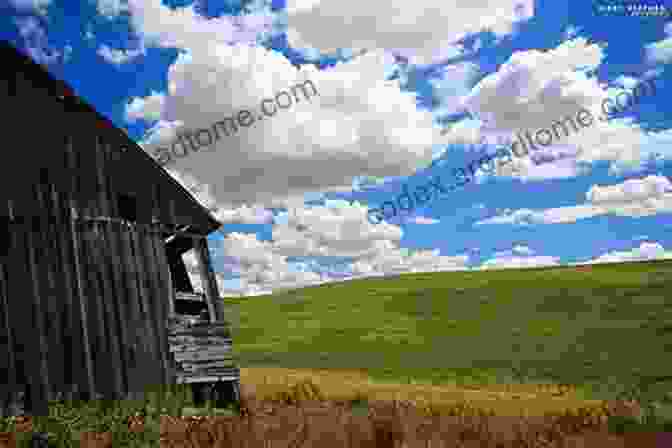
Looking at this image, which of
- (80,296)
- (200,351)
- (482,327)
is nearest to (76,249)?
(80,296)

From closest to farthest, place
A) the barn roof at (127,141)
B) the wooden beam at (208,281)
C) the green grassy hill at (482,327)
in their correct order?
the barn roof at (127,141)
the wooden beam at (208,281)
the green grassy hill at (482,327)

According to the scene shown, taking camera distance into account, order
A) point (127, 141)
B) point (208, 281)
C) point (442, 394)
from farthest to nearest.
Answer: point (442, 394), point (208, 281), point (127, 141)

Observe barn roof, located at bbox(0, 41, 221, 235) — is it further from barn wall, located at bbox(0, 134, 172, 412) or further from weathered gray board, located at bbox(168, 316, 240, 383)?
weathered gray board, located at bbox(168, 316, 240, 383)

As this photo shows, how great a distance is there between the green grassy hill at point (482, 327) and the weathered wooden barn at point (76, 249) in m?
15.1

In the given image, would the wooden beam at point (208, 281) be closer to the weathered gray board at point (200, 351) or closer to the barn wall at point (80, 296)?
the weathered gray board at point (200, 351)

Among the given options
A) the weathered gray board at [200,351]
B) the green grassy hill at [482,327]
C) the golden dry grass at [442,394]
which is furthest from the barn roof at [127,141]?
the green grassy hill at [482,327]

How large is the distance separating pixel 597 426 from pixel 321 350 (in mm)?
29166

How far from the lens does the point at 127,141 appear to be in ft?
52.2

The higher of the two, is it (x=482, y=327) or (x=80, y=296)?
(x=80, y=296)

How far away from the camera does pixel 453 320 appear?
45.8 metres

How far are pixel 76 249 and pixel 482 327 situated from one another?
3256cm

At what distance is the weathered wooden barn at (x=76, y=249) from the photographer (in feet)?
41.4

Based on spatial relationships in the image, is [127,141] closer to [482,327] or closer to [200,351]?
[200,351]

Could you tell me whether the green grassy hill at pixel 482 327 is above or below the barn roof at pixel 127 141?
below
